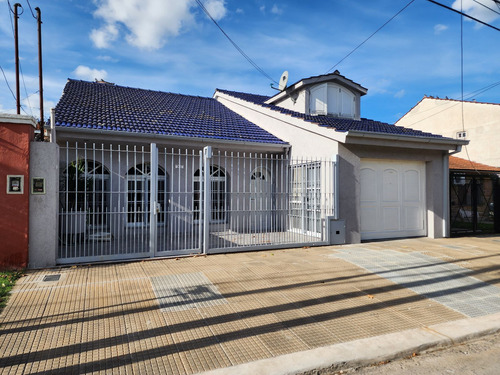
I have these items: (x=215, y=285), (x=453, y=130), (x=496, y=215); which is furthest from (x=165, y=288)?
(x=453, y=130)

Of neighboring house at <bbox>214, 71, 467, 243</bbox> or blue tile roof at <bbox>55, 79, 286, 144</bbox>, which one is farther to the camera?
blue tile roof at <bbox>55, 79, 286, 144</bbox>

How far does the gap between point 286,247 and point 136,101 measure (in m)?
8.57

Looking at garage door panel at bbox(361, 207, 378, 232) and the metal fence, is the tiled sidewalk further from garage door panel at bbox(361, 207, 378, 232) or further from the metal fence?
garage door panel at bbox(361, 207, 378, 232)

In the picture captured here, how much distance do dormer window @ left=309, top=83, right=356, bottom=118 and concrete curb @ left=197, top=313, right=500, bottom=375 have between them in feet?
33.5

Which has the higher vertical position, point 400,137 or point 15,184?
point 400,137

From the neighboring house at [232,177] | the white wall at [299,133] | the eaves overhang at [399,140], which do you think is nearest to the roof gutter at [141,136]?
the neighboring house at [232,177]

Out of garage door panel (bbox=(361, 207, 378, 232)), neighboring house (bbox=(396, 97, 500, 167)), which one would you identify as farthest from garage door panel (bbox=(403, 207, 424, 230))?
neighboring house (bbox=(396, 97, 500, 167))

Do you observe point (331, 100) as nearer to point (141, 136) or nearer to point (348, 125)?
A: point (348, 125)

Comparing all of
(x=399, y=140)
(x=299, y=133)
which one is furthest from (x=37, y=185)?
(x=399, y=140)

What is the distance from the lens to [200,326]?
380cm

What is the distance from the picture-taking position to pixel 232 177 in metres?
10.4

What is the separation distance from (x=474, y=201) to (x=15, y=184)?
515 inches

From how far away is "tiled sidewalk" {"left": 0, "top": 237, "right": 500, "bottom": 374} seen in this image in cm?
316

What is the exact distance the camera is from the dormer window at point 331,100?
42.9 ft
